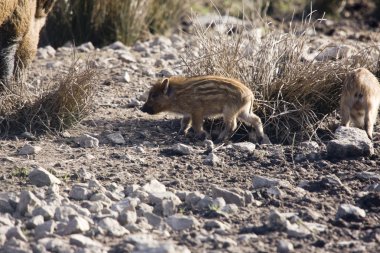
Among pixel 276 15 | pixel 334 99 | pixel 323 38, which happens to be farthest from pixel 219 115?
pixel 276 15

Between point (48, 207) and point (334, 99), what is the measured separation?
365 centimetres

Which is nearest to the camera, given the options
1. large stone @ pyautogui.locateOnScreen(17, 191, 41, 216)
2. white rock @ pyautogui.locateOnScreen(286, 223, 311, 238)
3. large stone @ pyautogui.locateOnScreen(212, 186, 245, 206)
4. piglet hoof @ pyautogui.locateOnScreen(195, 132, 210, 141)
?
white rock @ pyautogui.locateOnScreen(286, 223, 311, 238)

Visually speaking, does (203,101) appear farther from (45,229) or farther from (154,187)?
(45,229)

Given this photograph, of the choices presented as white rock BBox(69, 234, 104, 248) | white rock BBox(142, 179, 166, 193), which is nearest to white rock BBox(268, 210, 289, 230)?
white rock BBox(142, 179, 166, 193)

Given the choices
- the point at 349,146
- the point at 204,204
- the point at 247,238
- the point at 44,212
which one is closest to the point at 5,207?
the point at 44,212

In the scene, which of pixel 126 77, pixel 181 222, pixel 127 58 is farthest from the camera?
pixel 127 58

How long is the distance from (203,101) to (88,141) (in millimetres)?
1130

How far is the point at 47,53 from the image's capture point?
12.0m

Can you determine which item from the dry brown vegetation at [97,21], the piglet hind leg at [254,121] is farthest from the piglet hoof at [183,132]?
the dry brown vegetation at [97,21]

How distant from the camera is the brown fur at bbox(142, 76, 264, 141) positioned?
8.45m

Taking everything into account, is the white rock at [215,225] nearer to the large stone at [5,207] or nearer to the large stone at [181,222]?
the large stone at [181,222]

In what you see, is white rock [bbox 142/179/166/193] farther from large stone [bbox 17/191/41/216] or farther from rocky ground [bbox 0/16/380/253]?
large stone [bbox 17/191/41/216]

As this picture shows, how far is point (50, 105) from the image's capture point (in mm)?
8648

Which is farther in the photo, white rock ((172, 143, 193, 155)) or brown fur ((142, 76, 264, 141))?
brown fur ((142, 76, 264, 141))
